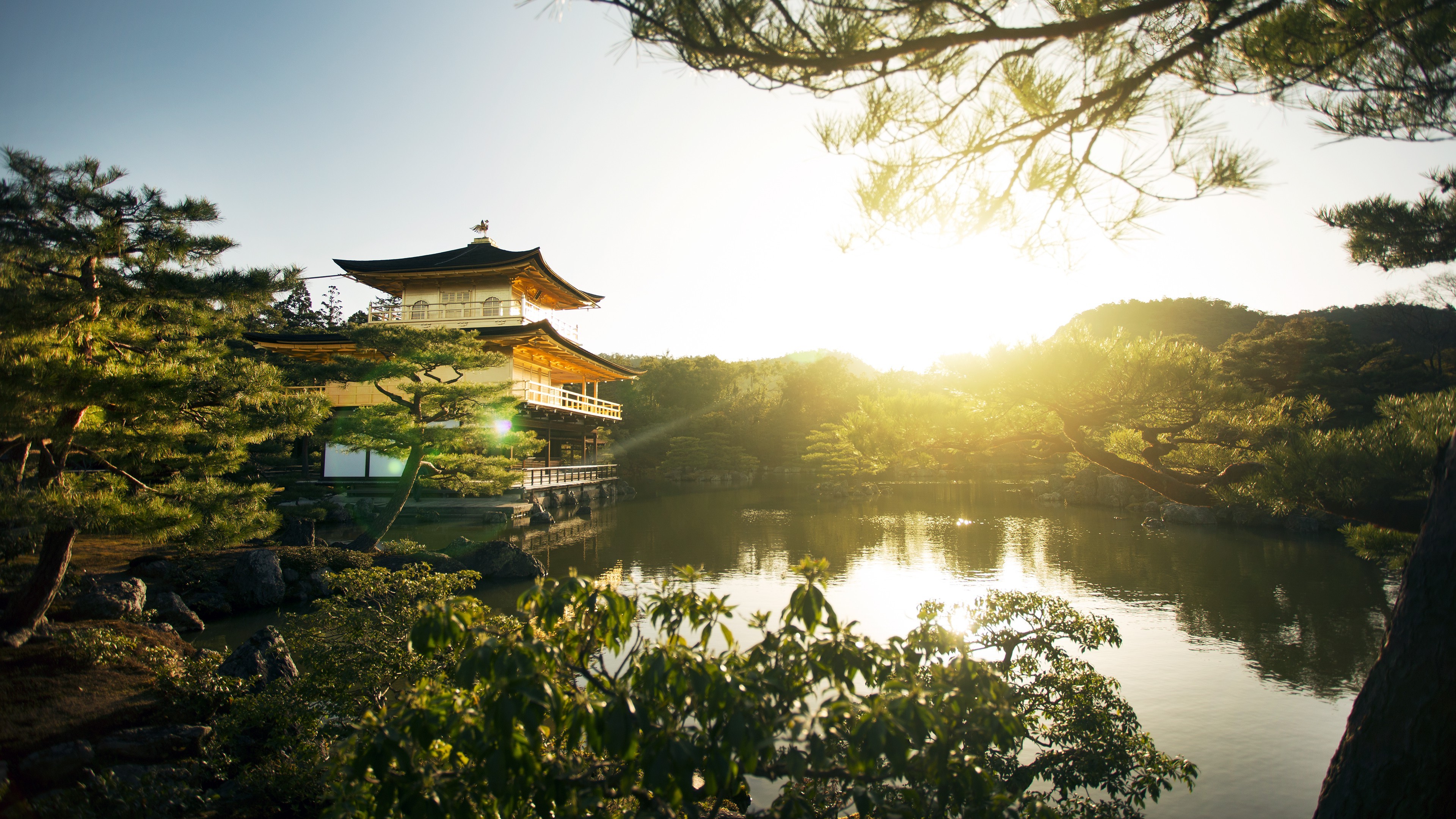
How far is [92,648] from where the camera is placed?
3912 mm

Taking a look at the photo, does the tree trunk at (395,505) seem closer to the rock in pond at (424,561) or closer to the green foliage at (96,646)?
the rock in pond at (424,561)

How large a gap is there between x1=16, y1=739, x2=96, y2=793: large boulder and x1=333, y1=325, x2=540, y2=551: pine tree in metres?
6.39

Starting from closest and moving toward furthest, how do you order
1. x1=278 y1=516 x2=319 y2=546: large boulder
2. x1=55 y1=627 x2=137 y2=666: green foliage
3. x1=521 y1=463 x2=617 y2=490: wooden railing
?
x1=55 y1=627 x2=137 y2=666: green foliage
x1=278 y1=516 x2=319 y2=546: large boulder
x1=521 y1=463 x2=617 y2=490: wooden railing

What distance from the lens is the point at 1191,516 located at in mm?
13867

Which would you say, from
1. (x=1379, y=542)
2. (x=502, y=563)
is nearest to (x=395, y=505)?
(x=502, y=563)

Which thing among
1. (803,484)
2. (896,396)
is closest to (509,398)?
(896,396)

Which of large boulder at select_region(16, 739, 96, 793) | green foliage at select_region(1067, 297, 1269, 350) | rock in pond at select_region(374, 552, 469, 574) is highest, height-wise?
green foliage at select_region(1067, 297, 1269, 350)

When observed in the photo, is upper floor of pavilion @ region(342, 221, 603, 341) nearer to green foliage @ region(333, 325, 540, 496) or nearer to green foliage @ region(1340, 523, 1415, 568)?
green foliage @ region(333, 325, 540, 496)

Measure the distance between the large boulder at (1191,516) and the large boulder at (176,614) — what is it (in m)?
16.1

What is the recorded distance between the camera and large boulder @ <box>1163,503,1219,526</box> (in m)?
13.6

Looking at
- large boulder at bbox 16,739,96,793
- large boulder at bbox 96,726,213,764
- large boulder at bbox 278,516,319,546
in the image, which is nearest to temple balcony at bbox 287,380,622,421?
large boulder at bbox 278,516,319,546

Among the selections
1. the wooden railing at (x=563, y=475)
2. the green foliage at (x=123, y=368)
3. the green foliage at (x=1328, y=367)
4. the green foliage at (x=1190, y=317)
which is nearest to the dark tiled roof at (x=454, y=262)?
the wooden railing at (x=563, y=475)

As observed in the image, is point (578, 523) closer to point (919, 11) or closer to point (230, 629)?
point (230, 629)

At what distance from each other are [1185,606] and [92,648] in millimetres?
9855
